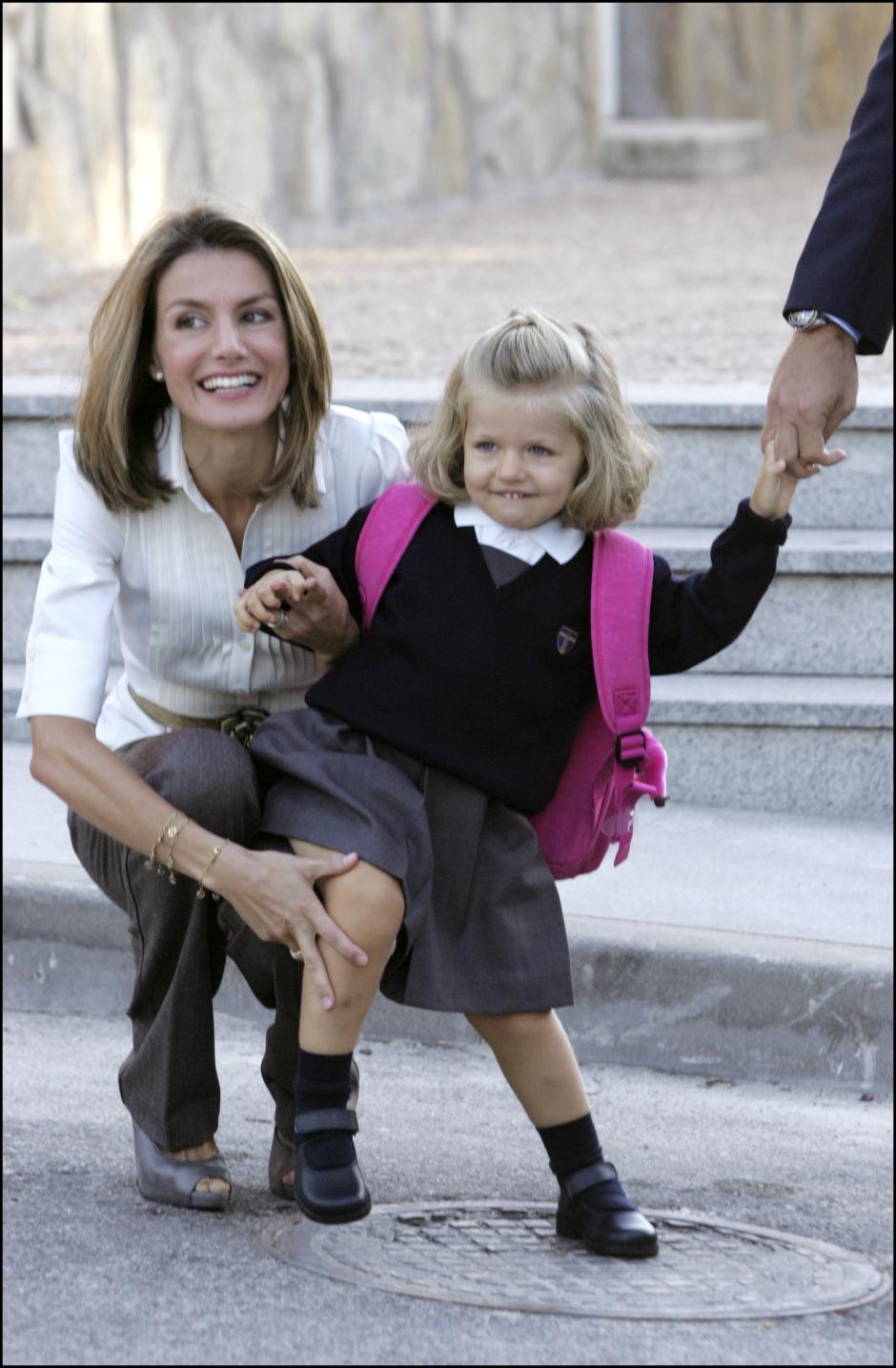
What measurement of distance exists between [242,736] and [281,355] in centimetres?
49

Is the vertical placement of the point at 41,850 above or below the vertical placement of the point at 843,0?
below

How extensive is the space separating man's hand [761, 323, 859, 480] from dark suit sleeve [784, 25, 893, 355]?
3 centimetres

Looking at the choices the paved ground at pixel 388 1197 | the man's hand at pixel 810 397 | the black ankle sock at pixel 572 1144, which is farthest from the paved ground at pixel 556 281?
the black ankle sock at pixel 572 1144

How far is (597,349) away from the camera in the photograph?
2.51 metres

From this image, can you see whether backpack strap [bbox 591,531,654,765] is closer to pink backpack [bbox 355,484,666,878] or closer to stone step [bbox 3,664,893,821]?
pink backpack [bbox 355,484,666,878]

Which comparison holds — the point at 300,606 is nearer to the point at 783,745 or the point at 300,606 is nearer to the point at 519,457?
the point at 519,457

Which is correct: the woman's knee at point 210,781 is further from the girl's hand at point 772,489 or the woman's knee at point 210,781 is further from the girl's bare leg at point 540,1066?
the girl's hand at point 772,489

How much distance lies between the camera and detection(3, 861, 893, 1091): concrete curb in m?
3.26

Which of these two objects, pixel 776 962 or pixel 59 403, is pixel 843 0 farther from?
pixel 776 962

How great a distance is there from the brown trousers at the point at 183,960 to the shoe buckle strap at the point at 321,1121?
0.26 meters

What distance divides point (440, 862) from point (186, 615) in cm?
49

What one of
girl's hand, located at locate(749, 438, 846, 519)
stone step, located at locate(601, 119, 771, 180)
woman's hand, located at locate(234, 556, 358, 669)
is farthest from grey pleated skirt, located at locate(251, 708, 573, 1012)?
stone step, located at locate(601, 119, 771, 180)

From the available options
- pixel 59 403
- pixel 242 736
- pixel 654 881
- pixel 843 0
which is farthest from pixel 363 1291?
pixel 843 0

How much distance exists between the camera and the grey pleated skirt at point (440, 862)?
242 centimetres
